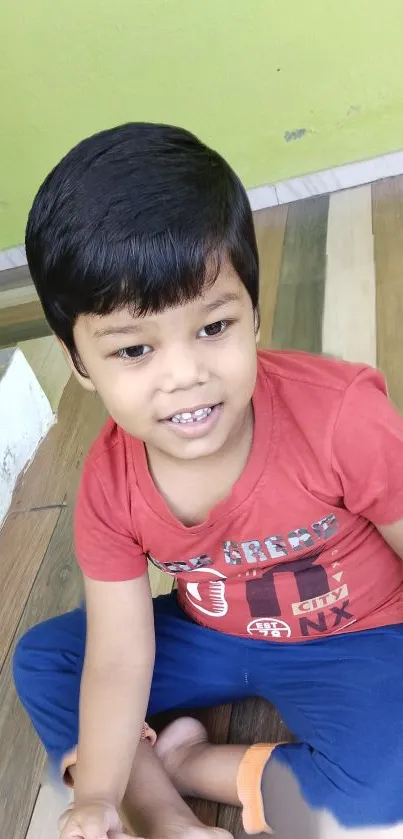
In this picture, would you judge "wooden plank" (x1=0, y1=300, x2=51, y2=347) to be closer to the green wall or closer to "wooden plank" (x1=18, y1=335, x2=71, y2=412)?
"wooden plank" (x1=18, y1=335, x2=71, y2=412)

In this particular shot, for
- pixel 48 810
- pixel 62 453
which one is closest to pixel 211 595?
pixel 48 810

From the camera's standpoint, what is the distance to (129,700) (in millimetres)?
720

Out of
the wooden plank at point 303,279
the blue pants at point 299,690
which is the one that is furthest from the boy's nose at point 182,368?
the wooden plank at point 303,279

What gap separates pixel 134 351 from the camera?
56 cm

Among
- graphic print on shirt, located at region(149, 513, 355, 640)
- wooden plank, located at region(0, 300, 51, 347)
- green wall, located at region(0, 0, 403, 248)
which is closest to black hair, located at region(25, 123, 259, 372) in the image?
graphic print on shirt, located at region(149, 513, 355, 640)

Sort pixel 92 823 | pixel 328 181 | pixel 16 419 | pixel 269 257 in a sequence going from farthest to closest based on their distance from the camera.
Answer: pixel 328 181, pixel 269 257, pixel 16 419, pixel 92 823

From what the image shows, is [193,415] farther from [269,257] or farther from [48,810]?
[269,257]

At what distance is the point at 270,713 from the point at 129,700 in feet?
0.60

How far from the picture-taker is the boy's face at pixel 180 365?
539mm

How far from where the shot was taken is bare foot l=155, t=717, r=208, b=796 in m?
0.77

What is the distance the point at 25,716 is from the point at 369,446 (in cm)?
55

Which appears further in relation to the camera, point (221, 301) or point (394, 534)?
point (394, 534)

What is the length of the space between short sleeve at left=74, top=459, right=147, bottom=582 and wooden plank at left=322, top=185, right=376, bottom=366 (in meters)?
0.66

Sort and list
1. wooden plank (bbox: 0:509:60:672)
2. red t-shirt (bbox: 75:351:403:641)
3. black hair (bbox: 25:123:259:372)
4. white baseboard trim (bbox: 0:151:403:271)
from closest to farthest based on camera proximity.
A: 1. black hair (bbox: 25:123:259:372)
2. red t-shirt (bbox: 75:351:403:641)
3. wooden plank (bbox: 0:509:60:672)
4. white baseboard trim (bbox: 0:151:403:271)
